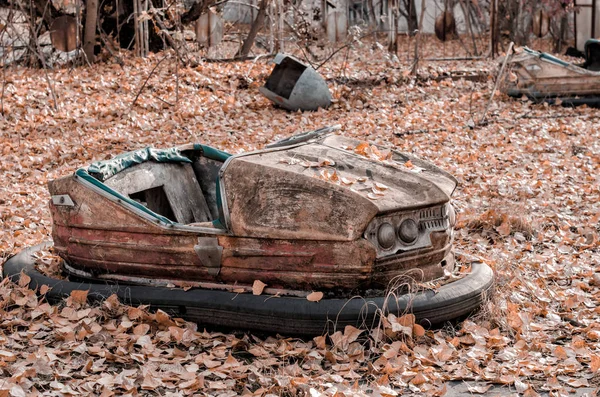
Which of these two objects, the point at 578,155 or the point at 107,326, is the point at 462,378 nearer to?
the point at 107,326

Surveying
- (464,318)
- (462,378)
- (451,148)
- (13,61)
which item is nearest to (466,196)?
(451,148)

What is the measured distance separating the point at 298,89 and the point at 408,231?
20.9ft

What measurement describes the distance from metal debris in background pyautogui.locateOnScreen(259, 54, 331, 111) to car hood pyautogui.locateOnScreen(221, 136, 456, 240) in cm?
587

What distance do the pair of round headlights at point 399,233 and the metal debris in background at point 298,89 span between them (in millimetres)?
6252

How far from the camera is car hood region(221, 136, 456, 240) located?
12.6 feet

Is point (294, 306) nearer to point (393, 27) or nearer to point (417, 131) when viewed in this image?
point (417, 131)

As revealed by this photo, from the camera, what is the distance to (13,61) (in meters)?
11.7

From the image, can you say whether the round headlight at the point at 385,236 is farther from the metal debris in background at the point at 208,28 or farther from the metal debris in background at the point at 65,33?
the metal debris in background at the point at 208,28

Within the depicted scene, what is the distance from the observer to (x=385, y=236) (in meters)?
3.86

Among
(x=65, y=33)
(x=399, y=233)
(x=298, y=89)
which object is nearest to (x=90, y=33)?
(x=65, y=33)

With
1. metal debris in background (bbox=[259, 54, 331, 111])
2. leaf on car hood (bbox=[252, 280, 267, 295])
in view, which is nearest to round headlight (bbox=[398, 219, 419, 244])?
leaf on car hood (bbox=[252, 280, 267, 295])

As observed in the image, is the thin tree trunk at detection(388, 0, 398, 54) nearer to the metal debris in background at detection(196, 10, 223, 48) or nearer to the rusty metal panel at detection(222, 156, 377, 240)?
the metal debris in background at detection(196, 10, 223, 48)

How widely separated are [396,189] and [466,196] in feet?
9.91

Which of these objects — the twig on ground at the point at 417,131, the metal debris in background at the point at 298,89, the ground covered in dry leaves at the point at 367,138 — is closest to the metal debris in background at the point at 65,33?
the ground covered in dry leaves at the point at 367,138
